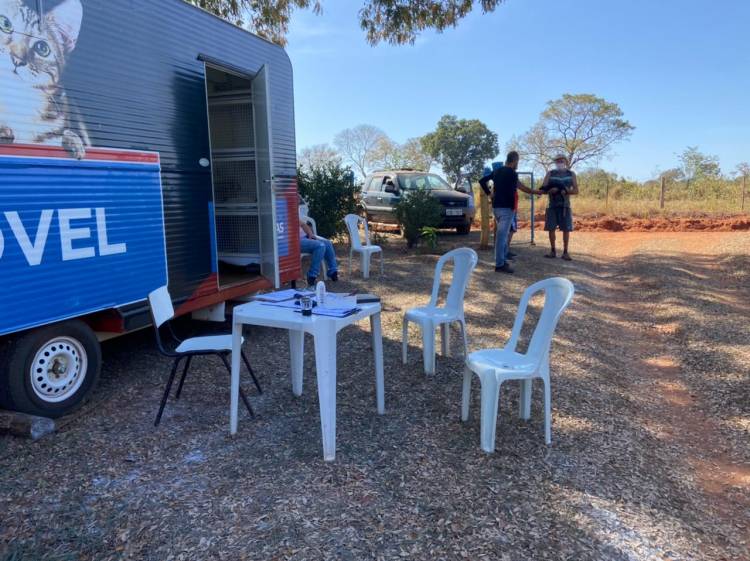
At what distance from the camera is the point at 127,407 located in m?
3.75

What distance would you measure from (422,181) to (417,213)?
298cm

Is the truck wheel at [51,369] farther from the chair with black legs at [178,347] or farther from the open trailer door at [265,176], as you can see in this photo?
the open trailer door at [265,176]

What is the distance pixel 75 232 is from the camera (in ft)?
11.2

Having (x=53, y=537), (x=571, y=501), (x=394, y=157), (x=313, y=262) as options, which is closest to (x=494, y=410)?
(x=571, y=501)

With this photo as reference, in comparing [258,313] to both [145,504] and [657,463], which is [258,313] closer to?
[145,504]

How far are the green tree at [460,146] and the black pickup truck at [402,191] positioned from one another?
30.1 m

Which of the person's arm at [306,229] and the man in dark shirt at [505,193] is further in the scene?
the man in dark shirt at [505,193]

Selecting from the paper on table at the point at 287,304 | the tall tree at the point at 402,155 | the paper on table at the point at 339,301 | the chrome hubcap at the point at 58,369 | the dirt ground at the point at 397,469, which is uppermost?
the tall tree at the point at 402,155

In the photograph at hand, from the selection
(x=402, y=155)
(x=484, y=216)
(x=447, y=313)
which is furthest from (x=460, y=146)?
(x=447, y=313)

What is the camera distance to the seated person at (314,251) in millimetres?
7461

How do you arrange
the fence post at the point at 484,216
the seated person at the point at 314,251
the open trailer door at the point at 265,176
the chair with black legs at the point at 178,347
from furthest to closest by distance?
the fence post at the point at 484,216 → the seated person at the point at 314,251 → the open trailer door at the point at 265,176 → the chair with black legs at the point at 178,347

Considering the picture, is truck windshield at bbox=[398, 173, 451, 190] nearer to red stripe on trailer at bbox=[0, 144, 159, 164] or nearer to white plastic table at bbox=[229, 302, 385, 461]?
red stripe on trailer at bbox=[0, 144, 159, 164]

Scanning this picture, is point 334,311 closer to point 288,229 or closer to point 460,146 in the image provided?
point 288,229

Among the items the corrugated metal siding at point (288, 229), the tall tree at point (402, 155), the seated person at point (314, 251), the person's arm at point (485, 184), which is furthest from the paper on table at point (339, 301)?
the tall tree at point (402, 155)
